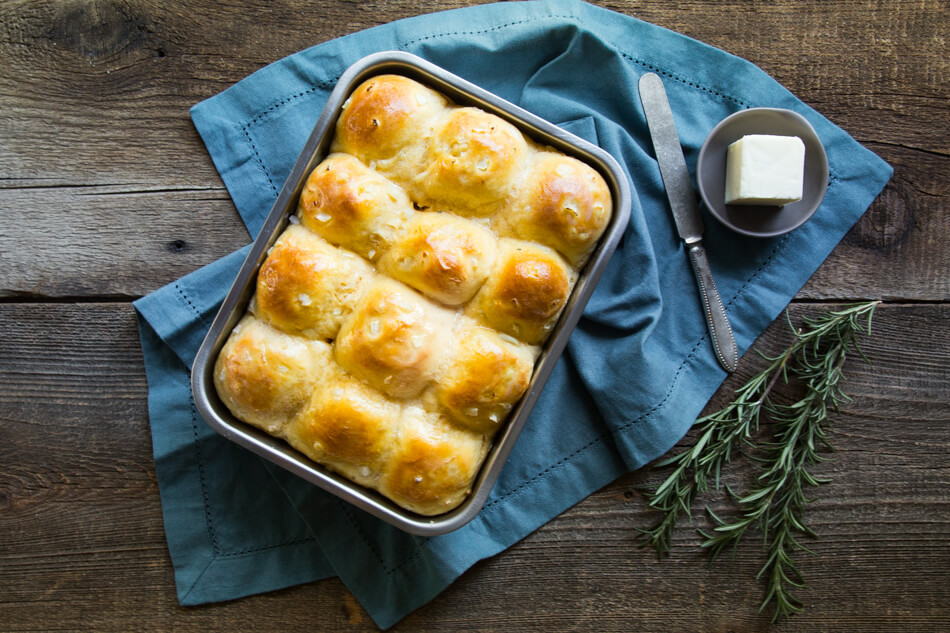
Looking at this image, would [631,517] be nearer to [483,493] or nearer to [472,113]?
[483,493]

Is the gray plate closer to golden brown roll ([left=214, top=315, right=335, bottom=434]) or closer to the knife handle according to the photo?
the knife handle

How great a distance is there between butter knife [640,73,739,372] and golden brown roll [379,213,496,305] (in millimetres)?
661

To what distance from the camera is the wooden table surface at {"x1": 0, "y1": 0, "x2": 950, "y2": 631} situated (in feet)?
6.22

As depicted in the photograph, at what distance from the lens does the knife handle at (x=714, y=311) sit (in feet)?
5.99

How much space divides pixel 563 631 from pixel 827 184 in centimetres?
163

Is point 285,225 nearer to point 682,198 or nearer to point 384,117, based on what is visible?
point 384,117

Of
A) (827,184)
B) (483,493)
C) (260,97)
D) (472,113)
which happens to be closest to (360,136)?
(472,113)

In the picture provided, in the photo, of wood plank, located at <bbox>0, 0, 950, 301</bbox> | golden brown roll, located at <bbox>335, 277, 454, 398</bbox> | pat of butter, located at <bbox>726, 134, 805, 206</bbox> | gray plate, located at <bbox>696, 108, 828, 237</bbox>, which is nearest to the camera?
golden brown roll, located at <bbox>335, 277, 454, 398</bbox>

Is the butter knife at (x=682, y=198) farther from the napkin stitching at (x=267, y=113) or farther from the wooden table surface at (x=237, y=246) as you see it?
the napkin stitching at (x=267, y=113)

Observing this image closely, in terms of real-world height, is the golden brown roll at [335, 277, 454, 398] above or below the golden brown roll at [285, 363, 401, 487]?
above

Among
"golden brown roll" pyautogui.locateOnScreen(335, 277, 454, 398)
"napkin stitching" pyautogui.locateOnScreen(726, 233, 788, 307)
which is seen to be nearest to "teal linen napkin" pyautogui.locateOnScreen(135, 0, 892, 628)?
"napkin stitching" pyautogui.locateOnScreen(726, 233, 788, 307)

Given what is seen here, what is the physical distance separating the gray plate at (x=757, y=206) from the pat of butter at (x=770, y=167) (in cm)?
12

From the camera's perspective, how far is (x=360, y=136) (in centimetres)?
153

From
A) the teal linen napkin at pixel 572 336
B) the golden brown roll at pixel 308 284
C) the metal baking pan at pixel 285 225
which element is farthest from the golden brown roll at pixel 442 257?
the teal linen napkin at pixel 572 336
